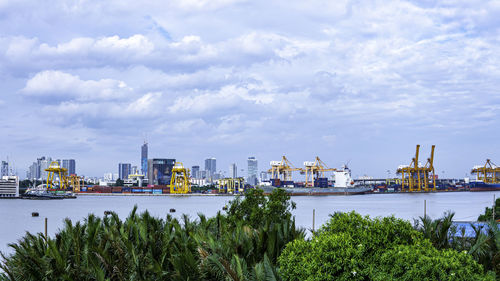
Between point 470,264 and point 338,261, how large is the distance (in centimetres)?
267

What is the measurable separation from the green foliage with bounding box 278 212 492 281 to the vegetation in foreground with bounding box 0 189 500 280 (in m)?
0.02

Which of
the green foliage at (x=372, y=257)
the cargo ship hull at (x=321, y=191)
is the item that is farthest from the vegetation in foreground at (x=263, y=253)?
the cargo ship hull at (x=321, y=191)

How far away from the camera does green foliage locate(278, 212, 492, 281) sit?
968 cm

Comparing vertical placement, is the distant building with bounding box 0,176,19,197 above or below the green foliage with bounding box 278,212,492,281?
below

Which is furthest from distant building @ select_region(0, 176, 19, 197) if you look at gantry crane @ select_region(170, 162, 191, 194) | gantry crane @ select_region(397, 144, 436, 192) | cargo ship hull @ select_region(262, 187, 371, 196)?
Result: gantry crane @ select_region(397, 144, 436, 192)

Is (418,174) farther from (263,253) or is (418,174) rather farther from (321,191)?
(263,253)

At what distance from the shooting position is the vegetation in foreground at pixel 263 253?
10.4m

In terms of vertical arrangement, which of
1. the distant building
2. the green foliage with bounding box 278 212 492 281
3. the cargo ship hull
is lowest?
the cargo ship hull

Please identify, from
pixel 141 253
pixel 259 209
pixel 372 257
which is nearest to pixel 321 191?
pixel 259 209

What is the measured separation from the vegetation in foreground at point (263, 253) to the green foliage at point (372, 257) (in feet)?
0.07

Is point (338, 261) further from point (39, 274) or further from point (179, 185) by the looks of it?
point (179, 185)

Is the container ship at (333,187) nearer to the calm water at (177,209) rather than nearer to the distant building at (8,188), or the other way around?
the calm water at (177,209)

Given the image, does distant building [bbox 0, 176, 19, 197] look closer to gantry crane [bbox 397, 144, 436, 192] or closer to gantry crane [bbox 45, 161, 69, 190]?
gantry crane [bbox 45, 161, 69, 190]

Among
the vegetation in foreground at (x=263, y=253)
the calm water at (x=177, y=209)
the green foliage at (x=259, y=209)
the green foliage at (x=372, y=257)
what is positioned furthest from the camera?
the calm water at (x=177, y=209)
